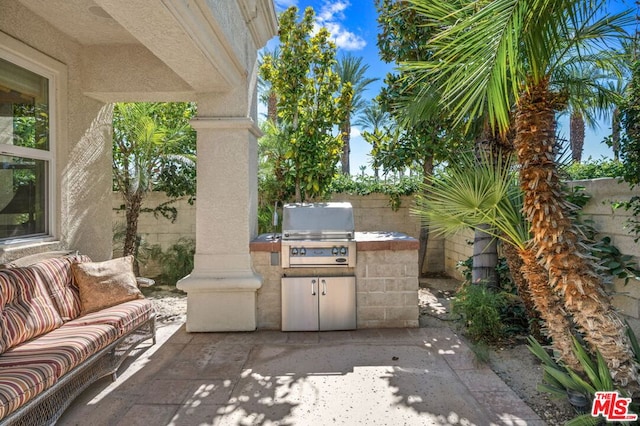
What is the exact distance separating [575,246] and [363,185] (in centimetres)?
586

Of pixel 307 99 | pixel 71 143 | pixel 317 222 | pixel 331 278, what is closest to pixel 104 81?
pixel 71 143

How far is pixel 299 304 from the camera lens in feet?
15.1

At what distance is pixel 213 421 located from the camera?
272 cm

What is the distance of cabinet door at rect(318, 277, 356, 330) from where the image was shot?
4.58m

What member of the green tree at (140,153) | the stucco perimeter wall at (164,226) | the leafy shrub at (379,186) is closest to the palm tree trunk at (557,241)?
the leafy shrub at (379,186)

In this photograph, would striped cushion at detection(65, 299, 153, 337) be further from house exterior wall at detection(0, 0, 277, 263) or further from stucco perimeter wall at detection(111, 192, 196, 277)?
stucco perimeter wall at detection(111, 192, 196, 277)

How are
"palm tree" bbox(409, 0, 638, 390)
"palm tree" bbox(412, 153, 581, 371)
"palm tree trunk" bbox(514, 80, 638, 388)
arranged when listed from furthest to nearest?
"palm tree" bbox(412, 153, 581, 371) < "palm tree trunk" bbox(514, 80, 638, 388) < "palm tree" bbox(409, 0, 638, 390)

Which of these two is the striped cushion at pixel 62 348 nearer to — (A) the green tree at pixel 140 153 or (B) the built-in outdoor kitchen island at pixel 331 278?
(B) the built-in outdoor kitchen island at pixel 331 278

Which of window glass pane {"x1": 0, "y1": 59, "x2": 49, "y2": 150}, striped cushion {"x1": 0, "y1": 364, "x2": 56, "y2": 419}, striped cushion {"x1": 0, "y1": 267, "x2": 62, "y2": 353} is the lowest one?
striped cushion {"x1": 0, "y1": 364, "x2": 56, "y2": 419}

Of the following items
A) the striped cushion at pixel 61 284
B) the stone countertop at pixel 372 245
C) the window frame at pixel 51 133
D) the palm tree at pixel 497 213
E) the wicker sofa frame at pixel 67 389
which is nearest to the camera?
the wicker sofa frame at pixel 67 389

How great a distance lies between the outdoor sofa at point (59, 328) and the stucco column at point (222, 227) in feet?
2.30

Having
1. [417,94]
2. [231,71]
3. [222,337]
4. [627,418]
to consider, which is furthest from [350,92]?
[627,418]

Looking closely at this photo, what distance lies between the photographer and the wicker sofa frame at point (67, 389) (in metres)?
2.29

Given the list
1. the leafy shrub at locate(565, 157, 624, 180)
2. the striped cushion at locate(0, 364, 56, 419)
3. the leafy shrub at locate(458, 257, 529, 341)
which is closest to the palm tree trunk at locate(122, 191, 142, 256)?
the striped cushion at locate(0, 364, 56, 419)
